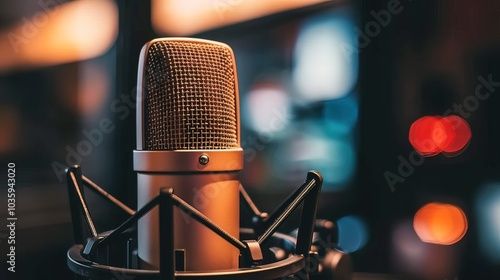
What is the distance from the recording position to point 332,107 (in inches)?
54.5

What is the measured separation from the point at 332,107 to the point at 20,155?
2.75 ft

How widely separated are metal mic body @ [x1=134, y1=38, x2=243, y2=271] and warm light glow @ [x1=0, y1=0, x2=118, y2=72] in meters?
0.35

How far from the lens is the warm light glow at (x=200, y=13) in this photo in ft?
3.67

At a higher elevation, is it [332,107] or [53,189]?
[332,107]

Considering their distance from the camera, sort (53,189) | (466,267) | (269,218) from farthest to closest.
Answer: (466,267)
(53,189)
(269,218)

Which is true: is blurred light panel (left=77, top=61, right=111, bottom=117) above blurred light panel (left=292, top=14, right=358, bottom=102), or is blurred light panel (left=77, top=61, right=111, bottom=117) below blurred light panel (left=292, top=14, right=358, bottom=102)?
below

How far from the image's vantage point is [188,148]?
0.59m

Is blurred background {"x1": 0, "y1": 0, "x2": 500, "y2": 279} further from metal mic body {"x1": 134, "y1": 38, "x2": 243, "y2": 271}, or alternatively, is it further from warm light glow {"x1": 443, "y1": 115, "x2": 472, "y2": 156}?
metal mic body {"x1": 134, "y1": 38, "x2": 243, "y2": 271}

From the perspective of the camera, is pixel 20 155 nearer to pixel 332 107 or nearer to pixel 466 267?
pixel 332 107

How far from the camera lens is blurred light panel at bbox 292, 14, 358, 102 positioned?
1351 millimetres

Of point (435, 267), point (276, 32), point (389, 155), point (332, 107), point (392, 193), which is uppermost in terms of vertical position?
point (276, 32)

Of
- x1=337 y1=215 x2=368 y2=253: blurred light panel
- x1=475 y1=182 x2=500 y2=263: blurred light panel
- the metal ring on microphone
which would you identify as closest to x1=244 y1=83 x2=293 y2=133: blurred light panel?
x1=337 y1=215 x2=368 y2=253: blurred light panel

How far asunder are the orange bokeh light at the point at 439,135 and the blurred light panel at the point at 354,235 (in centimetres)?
26

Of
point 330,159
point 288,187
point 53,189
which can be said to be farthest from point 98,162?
point 330,159
